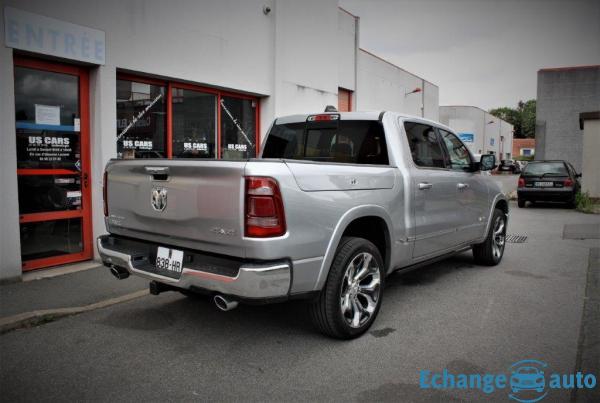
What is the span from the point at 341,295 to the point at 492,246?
3.77 m

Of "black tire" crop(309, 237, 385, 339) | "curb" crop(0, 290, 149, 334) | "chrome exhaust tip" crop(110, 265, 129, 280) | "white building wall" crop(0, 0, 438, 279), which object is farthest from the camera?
"white building wall" crop(0, 0, 438, 279)

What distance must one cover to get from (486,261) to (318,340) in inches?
148

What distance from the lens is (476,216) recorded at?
6090 mm

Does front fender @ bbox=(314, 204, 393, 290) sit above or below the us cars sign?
below

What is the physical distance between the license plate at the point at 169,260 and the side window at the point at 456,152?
11.6 feet

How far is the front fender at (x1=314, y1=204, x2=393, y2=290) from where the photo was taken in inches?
139

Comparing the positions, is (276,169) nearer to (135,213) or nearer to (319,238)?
(319,238)

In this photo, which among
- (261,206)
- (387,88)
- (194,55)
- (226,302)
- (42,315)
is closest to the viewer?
(261,206)

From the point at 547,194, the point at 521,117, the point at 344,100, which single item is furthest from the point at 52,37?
the point at 521,117

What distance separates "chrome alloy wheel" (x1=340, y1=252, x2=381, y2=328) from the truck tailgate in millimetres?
1122

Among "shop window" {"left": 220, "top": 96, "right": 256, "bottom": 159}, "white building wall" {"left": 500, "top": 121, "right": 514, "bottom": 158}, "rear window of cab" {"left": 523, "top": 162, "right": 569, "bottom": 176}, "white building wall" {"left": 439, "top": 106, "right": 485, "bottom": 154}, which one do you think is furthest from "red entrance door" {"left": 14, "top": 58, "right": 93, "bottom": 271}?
"white building wall" {"left": 500, "top": 121, "right": 514, "bottom": 158}

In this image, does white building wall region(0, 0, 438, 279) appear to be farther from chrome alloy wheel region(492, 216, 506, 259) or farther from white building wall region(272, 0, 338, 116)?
chrome alloy wheel region(492, 216, 506, 259)

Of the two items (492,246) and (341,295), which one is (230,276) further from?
(492,246)

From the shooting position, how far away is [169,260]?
361cm
